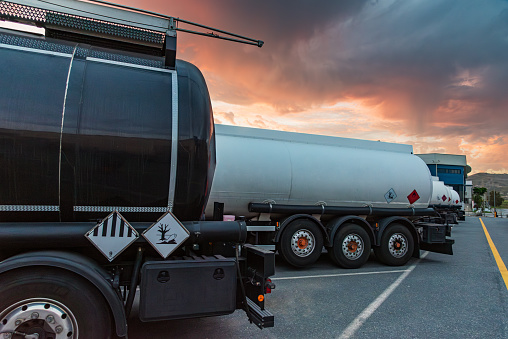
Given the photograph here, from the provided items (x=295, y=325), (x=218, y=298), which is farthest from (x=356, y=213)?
(x=218, y=298)

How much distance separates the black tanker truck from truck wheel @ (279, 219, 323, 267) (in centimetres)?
420

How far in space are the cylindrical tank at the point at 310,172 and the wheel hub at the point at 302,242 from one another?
72cm

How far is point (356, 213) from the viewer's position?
9055 mm

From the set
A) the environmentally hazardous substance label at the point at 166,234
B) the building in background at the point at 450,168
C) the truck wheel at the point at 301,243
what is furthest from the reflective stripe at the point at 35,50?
the building in background at the point at 450,168

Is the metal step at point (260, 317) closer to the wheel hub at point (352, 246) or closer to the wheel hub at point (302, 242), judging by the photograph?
the wheel hub at point (302, 242)

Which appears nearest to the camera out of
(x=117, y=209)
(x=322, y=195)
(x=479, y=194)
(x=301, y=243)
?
(x=117, y=209)

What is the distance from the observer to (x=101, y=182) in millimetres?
3305

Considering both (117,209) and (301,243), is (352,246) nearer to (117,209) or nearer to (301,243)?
(301,243)

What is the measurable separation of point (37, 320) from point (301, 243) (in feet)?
20.0

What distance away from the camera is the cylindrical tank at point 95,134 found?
3.09 meters

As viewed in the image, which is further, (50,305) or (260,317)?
(260,317)

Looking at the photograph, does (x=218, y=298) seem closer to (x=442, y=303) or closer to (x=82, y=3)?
(x=82, y=3)

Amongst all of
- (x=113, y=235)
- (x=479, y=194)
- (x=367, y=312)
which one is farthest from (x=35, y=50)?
(x=479, y=194)

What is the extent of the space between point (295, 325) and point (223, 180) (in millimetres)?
3769
